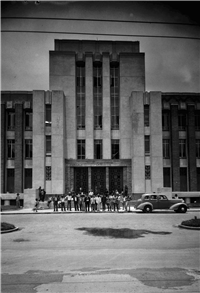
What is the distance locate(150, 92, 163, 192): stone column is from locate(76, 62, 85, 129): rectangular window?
337 inches

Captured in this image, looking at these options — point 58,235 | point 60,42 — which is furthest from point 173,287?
point 60,42

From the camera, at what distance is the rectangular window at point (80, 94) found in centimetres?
4025

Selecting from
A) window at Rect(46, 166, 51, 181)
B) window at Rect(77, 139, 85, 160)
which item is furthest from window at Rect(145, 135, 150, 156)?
window at Rect(46, 166, 51, 181)

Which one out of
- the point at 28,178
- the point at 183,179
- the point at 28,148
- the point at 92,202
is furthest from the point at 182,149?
the point at 28,178

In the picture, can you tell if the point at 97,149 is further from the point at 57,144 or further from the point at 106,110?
the point at 57,144

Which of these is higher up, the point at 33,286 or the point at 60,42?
the point at 60,42

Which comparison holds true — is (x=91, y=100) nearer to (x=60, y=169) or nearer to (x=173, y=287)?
(x=60, y=169)

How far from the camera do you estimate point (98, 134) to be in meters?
40.1

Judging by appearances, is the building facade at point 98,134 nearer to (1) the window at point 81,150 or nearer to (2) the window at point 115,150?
(2) the window at point 115,150

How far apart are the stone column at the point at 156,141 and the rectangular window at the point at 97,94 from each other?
649 cm

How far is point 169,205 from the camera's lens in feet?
93.1

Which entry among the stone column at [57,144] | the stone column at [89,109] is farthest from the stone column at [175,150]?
the stone column at [57,144]

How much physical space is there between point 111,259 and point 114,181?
94.3 ft

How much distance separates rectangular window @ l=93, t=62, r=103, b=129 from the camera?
4044 centimetres
